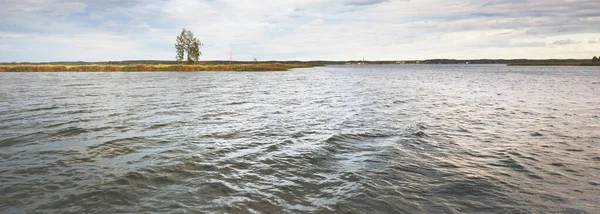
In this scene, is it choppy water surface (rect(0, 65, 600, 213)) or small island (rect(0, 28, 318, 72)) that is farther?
small island (rect(0, 28, 318, 72))

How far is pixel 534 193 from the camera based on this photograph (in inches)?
367

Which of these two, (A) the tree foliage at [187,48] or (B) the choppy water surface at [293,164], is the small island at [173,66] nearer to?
(A) the tree foliage at [187,48]

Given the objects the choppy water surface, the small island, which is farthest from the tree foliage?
the choppy water surface

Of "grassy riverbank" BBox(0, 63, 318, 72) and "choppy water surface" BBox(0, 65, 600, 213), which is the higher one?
"grassy riverbank" BBox(0, 63, 318, 72)

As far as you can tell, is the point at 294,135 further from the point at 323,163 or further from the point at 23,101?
the point at 23,101

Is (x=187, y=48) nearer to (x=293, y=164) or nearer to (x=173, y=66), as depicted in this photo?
(x=173, y=66)

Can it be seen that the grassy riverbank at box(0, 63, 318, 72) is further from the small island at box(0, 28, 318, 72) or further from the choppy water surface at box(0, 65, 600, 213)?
the choppy water surface at box(0, 65, 600, 213)

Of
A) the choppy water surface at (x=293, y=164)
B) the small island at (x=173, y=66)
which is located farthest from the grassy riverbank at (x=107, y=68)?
the choppy water surface at (x=293, y=164)

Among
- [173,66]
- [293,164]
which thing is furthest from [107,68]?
[293,164]

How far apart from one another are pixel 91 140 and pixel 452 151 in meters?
15.0

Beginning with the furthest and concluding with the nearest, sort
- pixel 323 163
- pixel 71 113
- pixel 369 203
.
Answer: pixel 71 113
pixel 323 163
pixel 369 203

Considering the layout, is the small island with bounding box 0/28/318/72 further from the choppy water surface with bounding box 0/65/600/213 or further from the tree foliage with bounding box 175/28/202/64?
the choppy water surface with bounding box 0/65/600/213

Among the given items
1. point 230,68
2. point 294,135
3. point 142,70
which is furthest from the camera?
point 230,68

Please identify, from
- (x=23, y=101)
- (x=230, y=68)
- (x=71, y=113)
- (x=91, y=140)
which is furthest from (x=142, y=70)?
(x=91, y=140)
